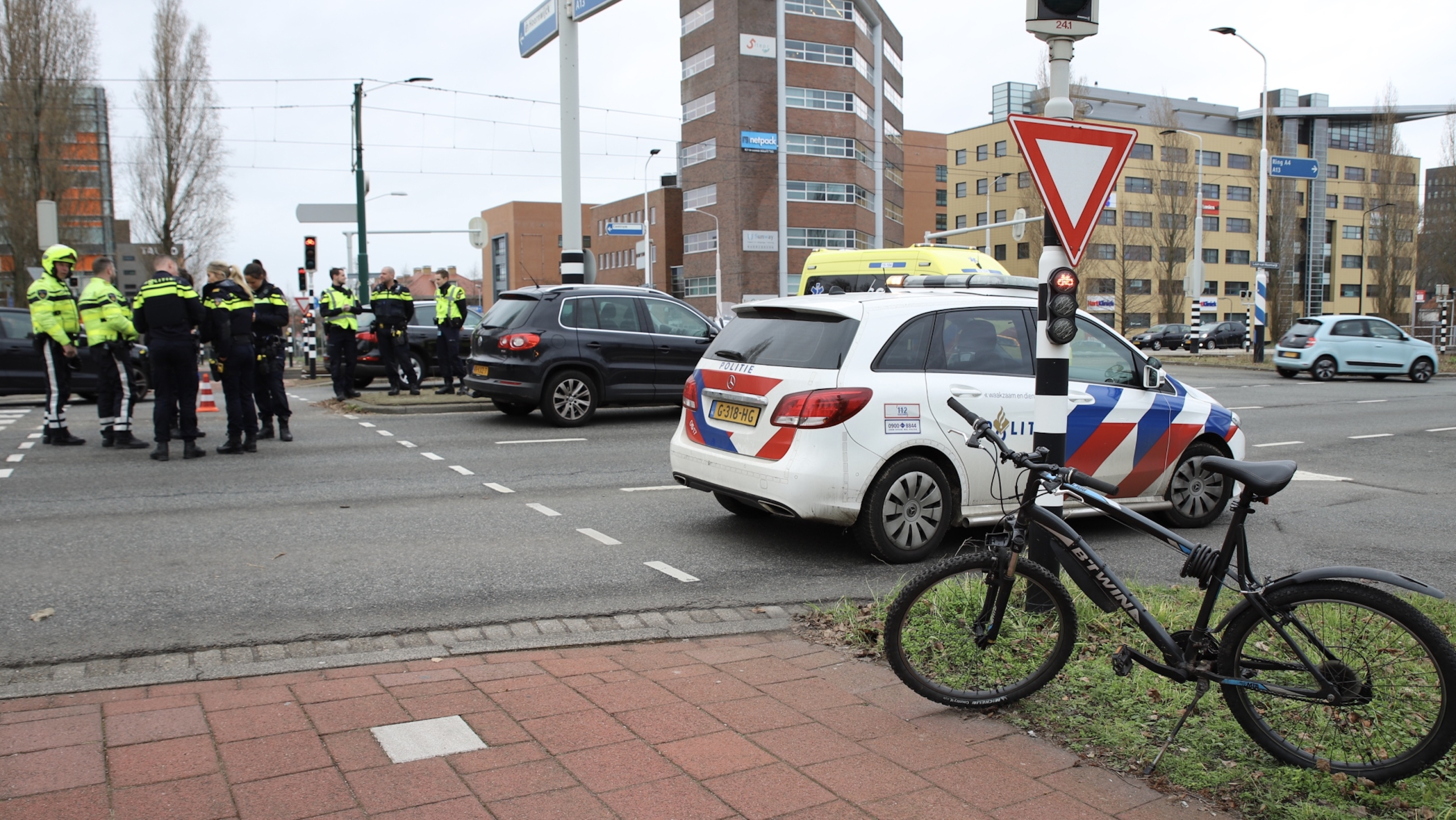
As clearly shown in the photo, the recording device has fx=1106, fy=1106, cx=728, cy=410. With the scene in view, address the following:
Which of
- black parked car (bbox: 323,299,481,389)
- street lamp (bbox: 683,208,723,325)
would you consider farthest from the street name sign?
street lamp (bbox: 683,208,723,325)

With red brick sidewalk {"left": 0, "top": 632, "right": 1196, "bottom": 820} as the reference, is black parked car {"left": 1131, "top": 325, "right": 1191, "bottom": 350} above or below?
above

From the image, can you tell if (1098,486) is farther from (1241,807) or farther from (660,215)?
(660,215)

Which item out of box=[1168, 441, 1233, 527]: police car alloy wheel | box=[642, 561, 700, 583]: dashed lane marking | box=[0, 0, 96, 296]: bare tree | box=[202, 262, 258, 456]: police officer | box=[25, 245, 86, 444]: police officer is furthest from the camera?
box=[0, 0, 96, 296]: bare tree

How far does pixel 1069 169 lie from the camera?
15.7 ft

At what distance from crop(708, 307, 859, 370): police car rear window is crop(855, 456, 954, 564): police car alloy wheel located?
76 centimetres

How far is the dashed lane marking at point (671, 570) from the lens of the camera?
625 centimetres

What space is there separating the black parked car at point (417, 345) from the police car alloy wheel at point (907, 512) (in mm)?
14334

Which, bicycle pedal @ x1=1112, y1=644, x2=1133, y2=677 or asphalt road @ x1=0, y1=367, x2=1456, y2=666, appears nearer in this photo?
bicycle pedal @ x1=1112, y1=644, x2=1133, y2=677

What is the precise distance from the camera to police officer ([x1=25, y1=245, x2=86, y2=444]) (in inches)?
466

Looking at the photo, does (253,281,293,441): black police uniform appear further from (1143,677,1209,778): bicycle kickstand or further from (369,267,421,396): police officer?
(1143,677,1209,778): bicycle kickstand

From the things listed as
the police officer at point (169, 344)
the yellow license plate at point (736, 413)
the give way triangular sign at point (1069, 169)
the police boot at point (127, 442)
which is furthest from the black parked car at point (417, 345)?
the give way triangular sign at point (1069, 169)

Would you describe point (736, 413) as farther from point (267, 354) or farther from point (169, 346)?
point (267, 354)

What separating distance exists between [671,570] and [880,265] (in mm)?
11485

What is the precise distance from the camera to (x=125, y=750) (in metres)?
3.61
